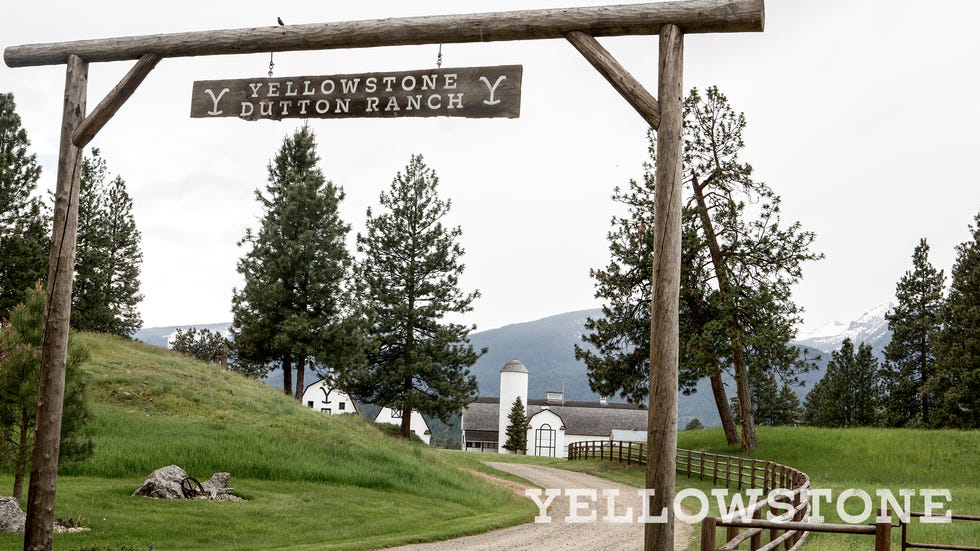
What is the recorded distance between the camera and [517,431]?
90000 mm

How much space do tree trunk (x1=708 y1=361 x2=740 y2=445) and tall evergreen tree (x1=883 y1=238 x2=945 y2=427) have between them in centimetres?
2397

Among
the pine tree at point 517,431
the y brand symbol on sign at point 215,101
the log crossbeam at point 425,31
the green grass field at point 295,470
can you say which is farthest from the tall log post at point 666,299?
the pine tree at point 517,431

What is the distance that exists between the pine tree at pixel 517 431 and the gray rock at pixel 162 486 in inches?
2837

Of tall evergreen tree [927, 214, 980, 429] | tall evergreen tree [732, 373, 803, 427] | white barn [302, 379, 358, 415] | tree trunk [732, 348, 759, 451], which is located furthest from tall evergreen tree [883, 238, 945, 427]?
white barn [302, 379, 358, 415]

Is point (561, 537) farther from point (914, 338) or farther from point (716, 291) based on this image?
point (914, 338)

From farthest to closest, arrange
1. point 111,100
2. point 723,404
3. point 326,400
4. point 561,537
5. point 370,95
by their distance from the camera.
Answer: point 326,400, point 723,404, point 561,537, point 111,100, point 370,95

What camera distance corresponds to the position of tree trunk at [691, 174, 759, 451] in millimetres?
32156

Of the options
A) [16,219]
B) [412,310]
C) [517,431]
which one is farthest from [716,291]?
[517,431]

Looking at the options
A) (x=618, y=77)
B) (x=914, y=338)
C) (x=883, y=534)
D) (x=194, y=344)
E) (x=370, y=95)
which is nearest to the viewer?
(x=883, y=534)

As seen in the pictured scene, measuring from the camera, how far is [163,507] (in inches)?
636

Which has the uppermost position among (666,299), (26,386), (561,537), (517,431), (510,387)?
(666,299)

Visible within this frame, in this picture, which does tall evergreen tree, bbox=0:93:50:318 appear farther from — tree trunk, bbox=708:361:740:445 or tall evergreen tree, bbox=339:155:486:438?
tree trunk, bbox=708:361:740:445

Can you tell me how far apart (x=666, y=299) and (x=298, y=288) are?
120 feet

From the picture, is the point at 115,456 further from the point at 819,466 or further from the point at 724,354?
the point at 819,466
